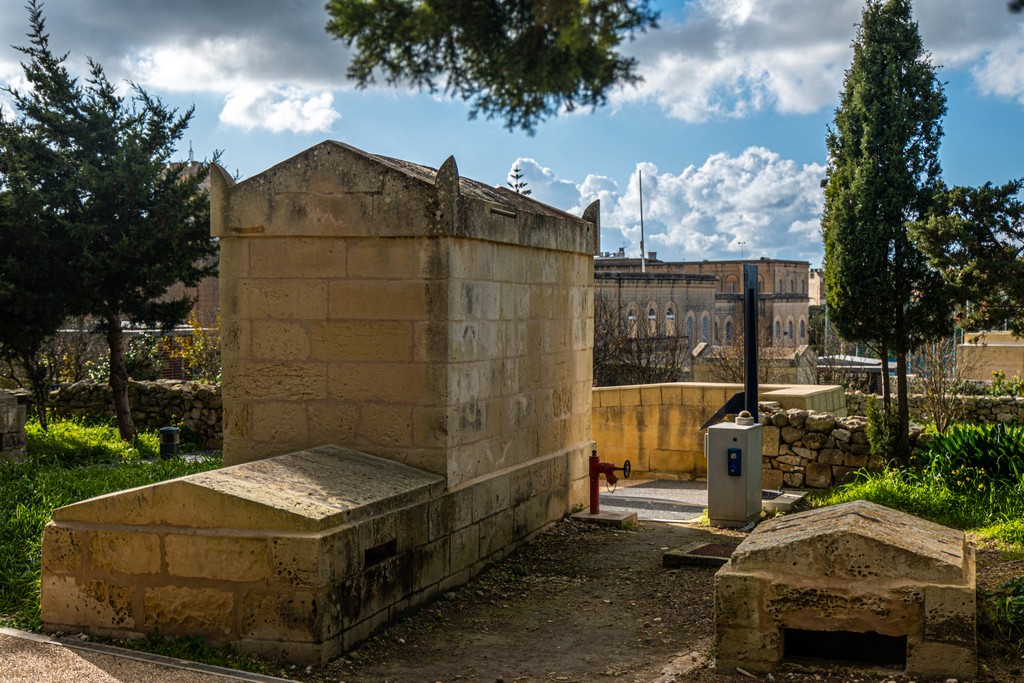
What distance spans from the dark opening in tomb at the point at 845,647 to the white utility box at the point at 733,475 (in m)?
4.97

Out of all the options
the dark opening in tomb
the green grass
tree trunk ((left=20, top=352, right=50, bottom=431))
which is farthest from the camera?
tree trunk ((left=20, top=352, right=50, bottom=431))

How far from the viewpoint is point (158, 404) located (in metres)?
19.8

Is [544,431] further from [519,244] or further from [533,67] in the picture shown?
[533,67]

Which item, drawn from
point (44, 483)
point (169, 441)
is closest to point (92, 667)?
point (44, 483)

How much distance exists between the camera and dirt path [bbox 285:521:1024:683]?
6402 mm

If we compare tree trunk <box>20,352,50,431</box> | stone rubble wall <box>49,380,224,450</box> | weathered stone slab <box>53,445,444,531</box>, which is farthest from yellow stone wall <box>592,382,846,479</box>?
weathered stone slab <box>53,445,444,531</box>

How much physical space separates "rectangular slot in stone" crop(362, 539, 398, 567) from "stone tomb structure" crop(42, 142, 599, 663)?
17mm

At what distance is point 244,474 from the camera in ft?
23.6

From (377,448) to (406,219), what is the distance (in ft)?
6.04

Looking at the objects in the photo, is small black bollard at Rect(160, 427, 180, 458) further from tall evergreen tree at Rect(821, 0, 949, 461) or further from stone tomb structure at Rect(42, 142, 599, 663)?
tall evergreen tree at Rect(821, 0, 949, 461)

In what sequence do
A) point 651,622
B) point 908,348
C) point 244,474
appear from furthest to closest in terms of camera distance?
point 908,348 < point 651,622 < point 244,474

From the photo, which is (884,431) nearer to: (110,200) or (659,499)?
(659,499)

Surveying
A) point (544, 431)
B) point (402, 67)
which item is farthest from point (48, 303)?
point (402, 67)

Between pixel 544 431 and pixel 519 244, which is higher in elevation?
pixel 519 244
